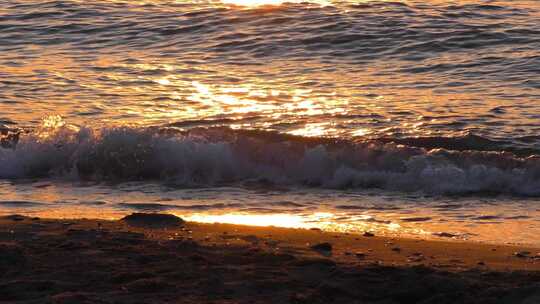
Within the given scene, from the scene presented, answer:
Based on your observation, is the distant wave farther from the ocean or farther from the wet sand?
the wet sand

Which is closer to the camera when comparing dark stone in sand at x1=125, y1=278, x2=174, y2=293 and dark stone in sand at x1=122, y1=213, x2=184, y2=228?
dark stone in sand at x1=125, y1=278, x2=174, y2=293

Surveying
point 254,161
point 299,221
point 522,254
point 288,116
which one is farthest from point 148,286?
point 288,116

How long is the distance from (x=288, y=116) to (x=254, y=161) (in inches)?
62.4

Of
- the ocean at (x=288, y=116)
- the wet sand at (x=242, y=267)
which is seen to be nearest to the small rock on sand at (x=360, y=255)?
the wet sand at (x=242, y=267)

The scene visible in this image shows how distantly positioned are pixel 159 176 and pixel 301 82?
3.83m

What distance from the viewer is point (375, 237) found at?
700 centimetres

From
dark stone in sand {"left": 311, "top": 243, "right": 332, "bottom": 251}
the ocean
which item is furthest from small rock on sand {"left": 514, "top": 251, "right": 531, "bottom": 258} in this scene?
dark stone in sand {"left": 311, "top": 243, "right": 332, "bottom": 251}

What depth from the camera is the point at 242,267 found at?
572 centimetres

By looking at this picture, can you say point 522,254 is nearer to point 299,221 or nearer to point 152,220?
point 299,221

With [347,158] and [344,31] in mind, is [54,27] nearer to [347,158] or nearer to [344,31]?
[344,31]

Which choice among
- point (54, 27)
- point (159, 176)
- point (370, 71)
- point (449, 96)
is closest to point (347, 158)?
point (159, 176)

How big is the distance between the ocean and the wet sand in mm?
724

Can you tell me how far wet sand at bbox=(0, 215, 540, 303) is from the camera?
203 inches

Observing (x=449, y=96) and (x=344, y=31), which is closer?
(x=449, y=96)
